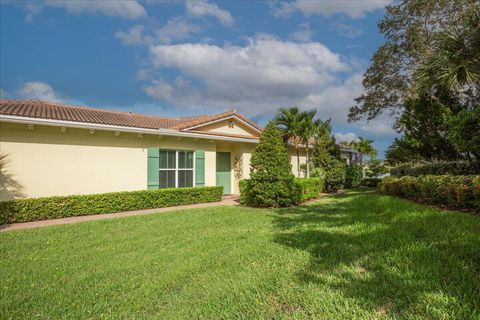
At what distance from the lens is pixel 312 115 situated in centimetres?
1814

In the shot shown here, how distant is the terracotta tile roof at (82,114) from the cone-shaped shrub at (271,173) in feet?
13.8

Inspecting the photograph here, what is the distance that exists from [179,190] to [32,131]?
228 inches

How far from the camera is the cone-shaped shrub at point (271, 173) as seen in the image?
11.2 meters

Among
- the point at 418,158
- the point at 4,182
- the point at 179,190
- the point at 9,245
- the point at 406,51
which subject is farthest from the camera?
the point at 406,51

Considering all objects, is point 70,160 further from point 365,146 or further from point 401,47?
point 365,146

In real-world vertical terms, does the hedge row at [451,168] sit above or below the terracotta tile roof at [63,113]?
below

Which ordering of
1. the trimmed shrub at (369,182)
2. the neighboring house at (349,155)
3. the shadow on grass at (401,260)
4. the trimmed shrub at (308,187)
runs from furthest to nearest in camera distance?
the neighboring house at (349,155)
the trimmed shrub at (369,182)
the trimmed shrub at (308,187)
the shadow on grass at (401,260)

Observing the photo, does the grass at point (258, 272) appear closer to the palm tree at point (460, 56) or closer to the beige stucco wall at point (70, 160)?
the beige stucco wall at point (70, 160)

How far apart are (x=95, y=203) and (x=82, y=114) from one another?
14.5 ft

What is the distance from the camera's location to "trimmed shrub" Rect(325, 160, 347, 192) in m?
18.5

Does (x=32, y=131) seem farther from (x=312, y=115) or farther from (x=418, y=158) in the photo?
(x=418, y=158)

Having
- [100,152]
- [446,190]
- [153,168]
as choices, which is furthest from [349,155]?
[100,152]

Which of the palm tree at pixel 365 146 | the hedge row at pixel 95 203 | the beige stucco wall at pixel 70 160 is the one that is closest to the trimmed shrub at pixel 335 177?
the hedge row at pixel 95 203

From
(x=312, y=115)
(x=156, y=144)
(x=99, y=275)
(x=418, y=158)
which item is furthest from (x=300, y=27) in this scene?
(x=99, y=275)
